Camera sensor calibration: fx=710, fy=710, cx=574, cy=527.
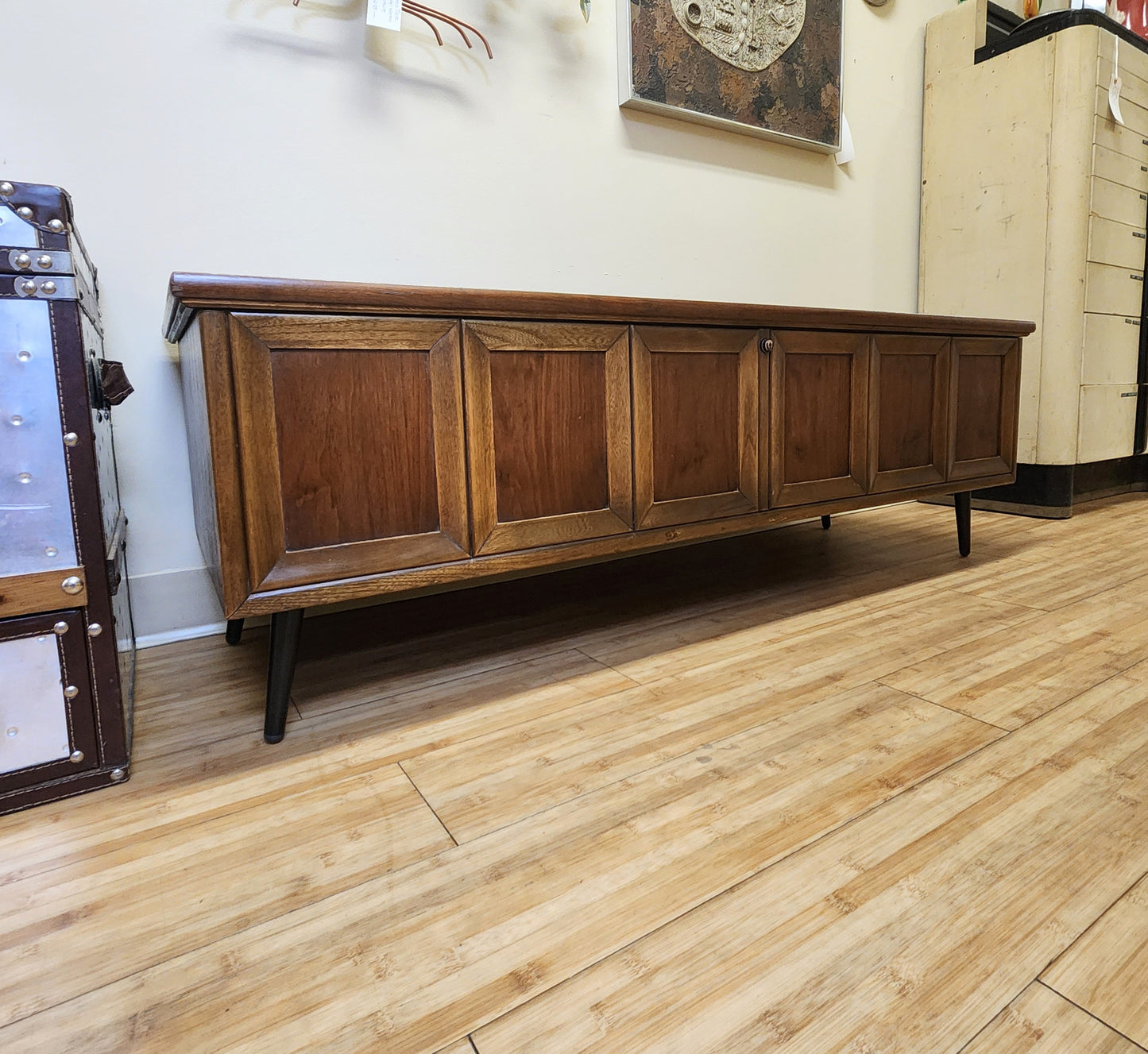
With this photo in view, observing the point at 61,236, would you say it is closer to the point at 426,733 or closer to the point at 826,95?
the point at 426,733

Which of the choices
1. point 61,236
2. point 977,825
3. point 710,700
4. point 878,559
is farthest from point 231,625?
point 878,559

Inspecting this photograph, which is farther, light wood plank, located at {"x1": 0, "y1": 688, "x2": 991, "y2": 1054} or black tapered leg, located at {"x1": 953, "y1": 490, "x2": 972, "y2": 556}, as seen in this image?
black tapered leg, located at {"x1": 953, "y1": 490, "x2": 972, "y2": 556}

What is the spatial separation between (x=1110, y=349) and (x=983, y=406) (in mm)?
948

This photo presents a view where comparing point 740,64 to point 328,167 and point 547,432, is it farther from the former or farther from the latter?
point 547,432

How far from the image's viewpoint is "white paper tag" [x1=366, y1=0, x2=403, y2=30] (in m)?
1.25

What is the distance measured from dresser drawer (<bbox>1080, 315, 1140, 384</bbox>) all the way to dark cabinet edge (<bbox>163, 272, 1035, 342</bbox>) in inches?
44.8

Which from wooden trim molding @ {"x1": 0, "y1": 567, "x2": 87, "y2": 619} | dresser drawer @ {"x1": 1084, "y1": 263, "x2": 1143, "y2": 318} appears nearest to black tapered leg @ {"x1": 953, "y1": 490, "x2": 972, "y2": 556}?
dresser drawer @ {"x1": 1084, "y1": 263, "x2": 1143, "y2": 318}

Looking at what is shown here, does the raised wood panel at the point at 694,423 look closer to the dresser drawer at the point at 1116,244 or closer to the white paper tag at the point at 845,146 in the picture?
the white paper tag at the point at 845,146

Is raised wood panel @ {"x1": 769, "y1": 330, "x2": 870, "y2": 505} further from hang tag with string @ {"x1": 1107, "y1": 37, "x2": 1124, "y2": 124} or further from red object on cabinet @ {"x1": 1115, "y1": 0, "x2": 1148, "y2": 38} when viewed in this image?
red object on cabinet @ {"x1": 1115, "y1": 0, "x2": 1148, "y2": 38}

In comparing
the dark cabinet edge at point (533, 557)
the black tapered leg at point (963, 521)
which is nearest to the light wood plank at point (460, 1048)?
the dark cabinet edge at point (533, 557)

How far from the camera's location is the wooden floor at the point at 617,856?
0.47 metres

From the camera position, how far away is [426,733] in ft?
2.93

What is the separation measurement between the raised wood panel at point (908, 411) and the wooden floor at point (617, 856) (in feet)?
1.30

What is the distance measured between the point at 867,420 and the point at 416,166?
1031 millimetres
